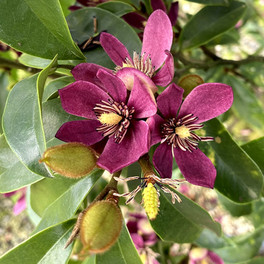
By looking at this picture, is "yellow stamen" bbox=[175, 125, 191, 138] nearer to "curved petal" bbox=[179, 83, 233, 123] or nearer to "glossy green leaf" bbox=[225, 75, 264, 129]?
"curved petal" bbox=[179, 83, 233, 123]

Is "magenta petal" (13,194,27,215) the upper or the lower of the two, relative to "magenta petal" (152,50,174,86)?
lower

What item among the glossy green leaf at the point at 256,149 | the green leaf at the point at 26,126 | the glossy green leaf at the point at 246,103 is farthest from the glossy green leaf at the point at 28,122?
the glossy green leaf at the point at 246,103

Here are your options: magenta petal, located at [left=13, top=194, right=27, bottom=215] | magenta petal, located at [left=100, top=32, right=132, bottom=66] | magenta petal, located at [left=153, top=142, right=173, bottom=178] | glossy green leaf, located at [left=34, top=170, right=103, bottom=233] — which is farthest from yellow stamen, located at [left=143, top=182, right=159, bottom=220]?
magenta petal, located at [left=13, top=194, right=27, bottom=215]

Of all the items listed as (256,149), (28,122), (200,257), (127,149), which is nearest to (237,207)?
(200,257)

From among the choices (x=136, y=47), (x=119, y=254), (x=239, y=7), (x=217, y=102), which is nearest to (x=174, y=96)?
(x=217, y=102)

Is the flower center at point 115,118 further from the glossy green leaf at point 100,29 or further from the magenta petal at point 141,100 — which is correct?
the glossy green leaf at point 100,29

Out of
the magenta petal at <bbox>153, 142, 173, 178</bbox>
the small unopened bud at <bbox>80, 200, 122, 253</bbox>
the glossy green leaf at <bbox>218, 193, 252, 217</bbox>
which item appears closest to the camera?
the small unopened bud at <bbox>80, 200, 122, 253</bbox>

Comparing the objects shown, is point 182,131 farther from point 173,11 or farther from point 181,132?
point 173,11
